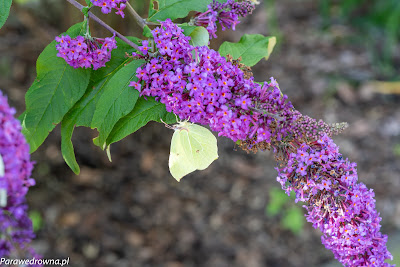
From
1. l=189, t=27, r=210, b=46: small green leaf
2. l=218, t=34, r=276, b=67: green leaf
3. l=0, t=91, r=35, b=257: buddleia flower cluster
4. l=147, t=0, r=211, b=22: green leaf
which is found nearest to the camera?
l=0, t=91, r=35, b=257: buddleia flower cluster

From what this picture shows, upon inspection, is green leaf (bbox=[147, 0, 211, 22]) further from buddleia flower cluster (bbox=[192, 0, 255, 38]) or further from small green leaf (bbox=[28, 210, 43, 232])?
small green leaf (bbox=[28, 210, 43, 232])

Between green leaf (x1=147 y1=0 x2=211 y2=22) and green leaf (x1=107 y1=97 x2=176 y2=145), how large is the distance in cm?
47

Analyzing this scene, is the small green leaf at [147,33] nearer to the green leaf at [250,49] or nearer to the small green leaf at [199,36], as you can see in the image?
the small green leaf at [199,36]

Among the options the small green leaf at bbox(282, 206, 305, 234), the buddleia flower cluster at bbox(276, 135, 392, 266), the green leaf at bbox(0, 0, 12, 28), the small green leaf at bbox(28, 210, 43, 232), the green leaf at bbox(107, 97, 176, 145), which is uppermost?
the green leaf at bbox(0, 0, 12, 28)

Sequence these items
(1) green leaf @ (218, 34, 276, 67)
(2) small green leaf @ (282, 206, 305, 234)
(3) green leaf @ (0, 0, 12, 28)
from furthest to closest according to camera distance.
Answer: (2) small green leaf @ (282, 206, 305, 234)
(1) green leaf @ (218, 34, 276, 67)
(3) green leaf @ (0, 0, 12, 28)

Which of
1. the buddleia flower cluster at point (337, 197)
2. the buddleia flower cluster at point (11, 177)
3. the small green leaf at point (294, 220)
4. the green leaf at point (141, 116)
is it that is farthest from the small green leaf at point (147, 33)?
the small green leaf at point (294, 220)

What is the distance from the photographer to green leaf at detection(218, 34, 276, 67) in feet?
7.02

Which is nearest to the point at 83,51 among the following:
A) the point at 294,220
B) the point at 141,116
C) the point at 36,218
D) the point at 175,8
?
the point at 141,116

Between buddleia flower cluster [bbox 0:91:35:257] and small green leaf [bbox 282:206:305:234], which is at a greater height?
buddleia flower cluster [bbox 0:91:35:257]

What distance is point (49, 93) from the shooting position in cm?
190

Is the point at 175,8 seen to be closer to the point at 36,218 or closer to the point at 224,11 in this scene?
the point at 224,11

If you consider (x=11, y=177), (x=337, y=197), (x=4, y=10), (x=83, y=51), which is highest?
(x=4, y=10)

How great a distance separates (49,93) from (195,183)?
11.0 feet

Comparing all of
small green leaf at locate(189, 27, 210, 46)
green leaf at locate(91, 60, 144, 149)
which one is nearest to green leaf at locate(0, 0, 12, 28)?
green leaf at locate(91, 60, 144, 149)
